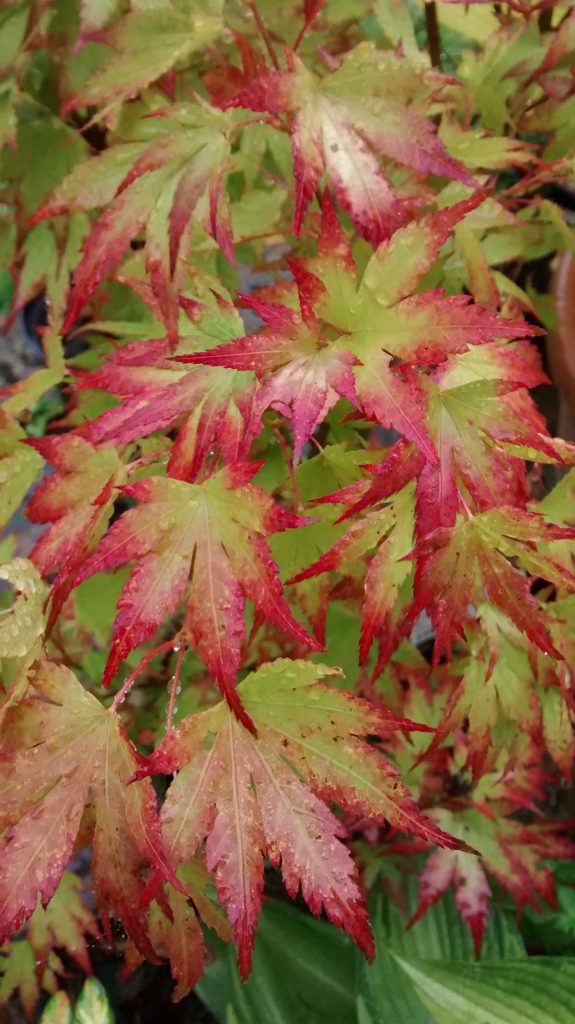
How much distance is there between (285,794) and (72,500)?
0.29m

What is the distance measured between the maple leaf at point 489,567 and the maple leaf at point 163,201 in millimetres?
267

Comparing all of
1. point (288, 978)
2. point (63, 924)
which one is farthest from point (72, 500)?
point (288, 978)

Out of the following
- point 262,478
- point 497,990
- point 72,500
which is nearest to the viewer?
point 72,500

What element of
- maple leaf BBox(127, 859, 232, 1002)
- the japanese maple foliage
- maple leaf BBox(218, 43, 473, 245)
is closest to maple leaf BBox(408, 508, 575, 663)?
the japanese maple foliage

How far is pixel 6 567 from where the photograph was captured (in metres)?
0.57

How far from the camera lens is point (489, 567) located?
0.53m

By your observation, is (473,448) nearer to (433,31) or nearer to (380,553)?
(380,553)

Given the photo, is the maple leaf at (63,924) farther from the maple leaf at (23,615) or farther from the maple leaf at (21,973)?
the maple leaf at (23,615)

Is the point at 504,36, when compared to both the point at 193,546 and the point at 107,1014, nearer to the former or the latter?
the point at 193,546

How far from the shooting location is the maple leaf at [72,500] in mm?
607

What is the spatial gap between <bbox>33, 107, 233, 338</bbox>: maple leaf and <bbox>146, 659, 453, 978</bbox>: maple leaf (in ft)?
0.99

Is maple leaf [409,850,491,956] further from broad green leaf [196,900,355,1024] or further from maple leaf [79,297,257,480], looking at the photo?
maple leaf [79,297,257,480]

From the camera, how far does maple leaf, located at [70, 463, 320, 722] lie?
51 centimetres

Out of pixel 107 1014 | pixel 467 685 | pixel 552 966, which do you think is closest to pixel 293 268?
pixel 467 685
